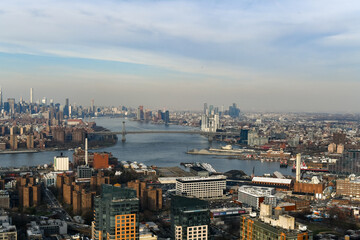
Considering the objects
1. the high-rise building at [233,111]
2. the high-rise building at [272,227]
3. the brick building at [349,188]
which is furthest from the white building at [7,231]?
the high-rise building at [233,111]

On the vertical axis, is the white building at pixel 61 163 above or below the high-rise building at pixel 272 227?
below

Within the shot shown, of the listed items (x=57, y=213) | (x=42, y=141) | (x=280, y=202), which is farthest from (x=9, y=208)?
(x=42, y=141)

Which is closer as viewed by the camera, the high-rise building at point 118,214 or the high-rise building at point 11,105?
the high-rise building at point 118,214

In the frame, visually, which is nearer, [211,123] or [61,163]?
[61,163]

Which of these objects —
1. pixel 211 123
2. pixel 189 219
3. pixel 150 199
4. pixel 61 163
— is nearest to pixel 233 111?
pixel 211 123

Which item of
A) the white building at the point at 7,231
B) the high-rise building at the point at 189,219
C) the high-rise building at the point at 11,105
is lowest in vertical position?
the white building at the point at 7,231

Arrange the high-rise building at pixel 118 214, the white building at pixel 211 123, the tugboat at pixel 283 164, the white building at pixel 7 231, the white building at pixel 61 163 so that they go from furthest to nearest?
the white building at pixel 211 123, the tugboat at pixel 283 164, the white building at pixel 61 163, the white building at pixel 7 231, the high-rise building at pixel 118 214

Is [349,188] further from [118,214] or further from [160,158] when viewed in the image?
[160,158]

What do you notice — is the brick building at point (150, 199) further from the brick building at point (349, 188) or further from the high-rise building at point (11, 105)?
the high-rise building at point (11, 105)
